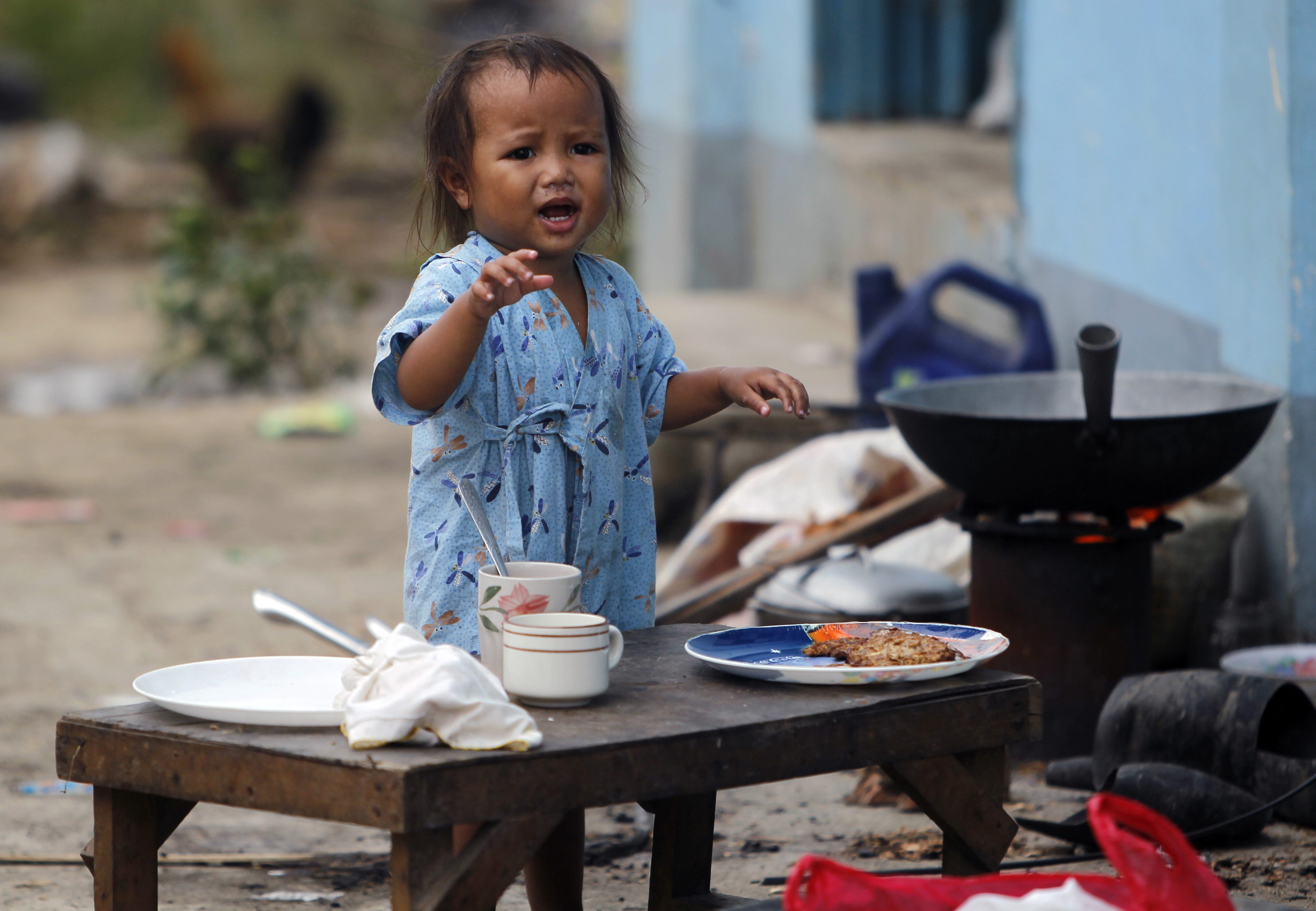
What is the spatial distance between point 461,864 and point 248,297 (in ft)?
28.5

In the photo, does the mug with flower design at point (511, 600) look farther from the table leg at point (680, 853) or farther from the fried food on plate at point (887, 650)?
the table leg at point (680, 853)

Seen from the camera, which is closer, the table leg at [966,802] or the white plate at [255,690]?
the white plate at [255,690]

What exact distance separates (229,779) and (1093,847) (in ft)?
6.01

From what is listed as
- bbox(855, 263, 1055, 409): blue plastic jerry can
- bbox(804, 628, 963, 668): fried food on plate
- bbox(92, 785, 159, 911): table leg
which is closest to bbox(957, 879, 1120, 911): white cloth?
bbox(804, 628, 963, 668): fried food on plate

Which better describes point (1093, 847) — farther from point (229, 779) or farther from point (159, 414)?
point (159, 414)

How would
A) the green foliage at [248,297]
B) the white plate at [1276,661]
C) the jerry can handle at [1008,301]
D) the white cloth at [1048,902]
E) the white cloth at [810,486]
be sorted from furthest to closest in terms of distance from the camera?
the green foliage at [248,297] → the jerry can handle at [1008,301] → the white cloth at [810,486] → the white plate at [1276,661] → the white cloth at [1048,902]

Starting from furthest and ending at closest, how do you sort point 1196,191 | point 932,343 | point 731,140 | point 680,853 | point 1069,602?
point 731,140
point 932,343
point 1196,191
point 1069,602
point 680,853

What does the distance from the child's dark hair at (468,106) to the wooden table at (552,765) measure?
2.73 feet

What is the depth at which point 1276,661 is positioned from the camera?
3.79m

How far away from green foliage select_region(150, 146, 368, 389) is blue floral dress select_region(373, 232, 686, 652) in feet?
25.5

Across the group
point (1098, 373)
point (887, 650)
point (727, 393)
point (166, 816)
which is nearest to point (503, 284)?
point (727, 393)

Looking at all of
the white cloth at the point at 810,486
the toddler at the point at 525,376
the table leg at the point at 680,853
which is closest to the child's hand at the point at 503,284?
the toddler at the point at 525,376

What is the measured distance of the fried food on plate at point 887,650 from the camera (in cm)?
223

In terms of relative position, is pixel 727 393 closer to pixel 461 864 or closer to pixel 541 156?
pixel 541 156
